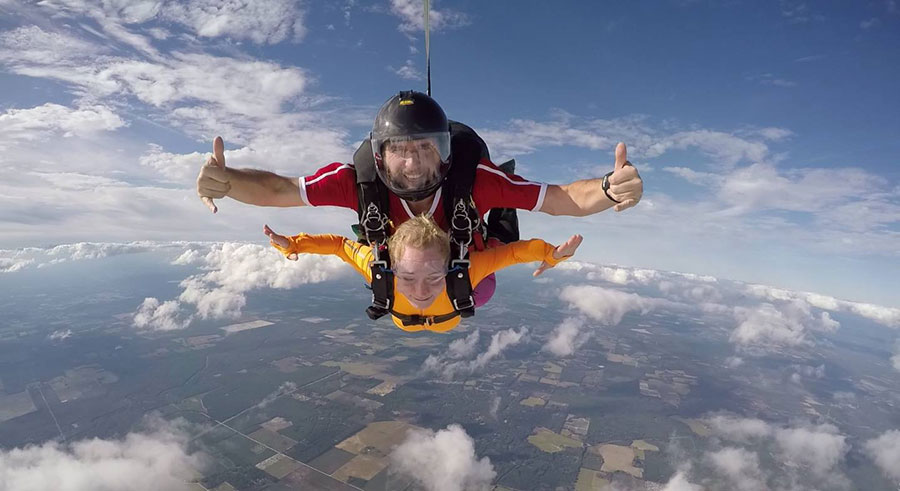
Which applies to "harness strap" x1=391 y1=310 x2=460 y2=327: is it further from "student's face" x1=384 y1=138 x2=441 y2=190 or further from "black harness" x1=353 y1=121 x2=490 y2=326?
"student's face" x1=384 y1=138 x2=441 y2=190

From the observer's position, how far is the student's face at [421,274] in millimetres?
3283

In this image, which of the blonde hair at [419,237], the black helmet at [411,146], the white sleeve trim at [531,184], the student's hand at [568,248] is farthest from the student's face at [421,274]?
the student's hand at [568,248]

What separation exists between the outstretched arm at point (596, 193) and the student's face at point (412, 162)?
1.01m

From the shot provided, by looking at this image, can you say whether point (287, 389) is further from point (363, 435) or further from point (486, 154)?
point (486, 154)

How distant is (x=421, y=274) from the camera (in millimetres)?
3355

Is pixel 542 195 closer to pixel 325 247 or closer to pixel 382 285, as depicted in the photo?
pixel 382 285

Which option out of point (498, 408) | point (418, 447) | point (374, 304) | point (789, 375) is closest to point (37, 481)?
point (418, 447)

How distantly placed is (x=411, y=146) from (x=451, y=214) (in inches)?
26.9

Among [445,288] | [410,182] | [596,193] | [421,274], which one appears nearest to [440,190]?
[410,182]

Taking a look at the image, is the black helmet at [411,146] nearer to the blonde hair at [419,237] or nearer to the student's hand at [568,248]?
the blonde hair at [419,237]

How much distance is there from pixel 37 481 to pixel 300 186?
70.2 metres

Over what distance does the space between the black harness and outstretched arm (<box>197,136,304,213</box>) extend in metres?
0.61

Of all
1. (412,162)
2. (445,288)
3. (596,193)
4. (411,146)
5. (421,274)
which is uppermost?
(411,146)

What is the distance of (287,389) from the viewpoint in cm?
6081
